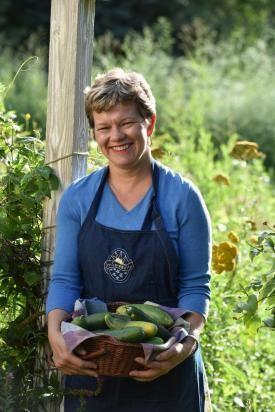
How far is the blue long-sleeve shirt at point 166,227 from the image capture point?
336 cm

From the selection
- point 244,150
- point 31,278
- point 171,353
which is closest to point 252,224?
point 244,150

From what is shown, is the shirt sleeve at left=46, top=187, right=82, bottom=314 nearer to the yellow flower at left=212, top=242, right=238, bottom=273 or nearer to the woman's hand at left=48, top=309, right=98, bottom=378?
the woman's hand at left=48, top=309, right=98, bottom=378

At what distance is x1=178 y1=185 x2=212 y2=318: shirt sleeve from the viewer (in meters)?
3.35

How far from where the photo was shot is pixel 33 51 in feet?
54.7

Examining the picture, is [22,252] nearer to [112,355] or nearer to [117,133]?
[117,133]

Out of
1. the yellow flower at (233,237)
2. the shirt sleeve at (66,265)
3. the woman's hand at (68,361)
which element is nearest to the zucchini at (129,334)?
the woman's hand at (68,361)

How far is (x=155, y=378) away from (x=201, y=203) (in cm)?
59

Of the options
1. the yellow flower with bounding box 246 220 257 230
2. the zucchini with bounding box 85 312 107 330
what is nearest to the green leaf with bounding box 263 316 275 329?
the zucchini with bounding box 85 312 107 330

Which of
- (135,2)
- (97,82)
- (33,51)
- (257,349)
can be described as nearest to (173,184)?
(97,82)

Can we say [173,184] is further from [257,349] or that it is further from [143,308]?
[257,349]

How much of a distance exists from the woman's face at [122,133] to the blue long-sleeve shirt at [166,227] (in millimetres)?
146

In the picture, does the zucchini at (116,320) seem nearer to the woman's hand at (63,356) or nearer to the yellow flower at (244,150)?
the woman's hand at (63,356)

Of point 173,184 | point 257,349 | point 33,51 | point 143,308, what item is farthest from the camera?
point 33,51

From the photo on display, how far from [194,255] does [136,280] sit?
0.68 ft
